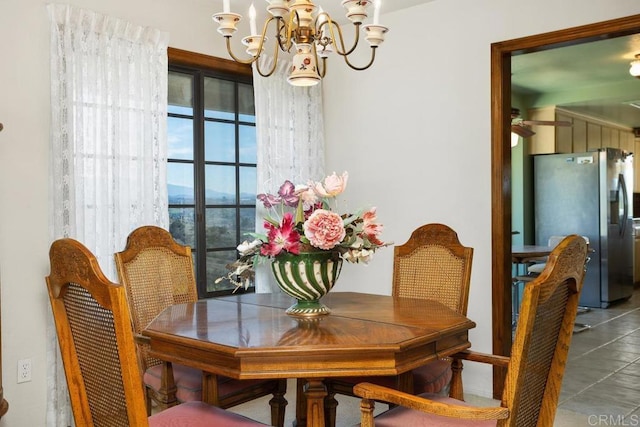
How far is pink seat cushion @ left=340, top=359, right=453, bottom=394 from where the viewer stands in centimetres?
240

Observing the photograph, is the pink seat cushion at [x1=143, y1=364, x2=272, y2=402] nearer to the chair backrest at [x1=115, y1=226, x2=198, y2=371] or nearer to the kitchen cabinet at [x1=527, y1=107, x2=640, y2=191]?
the chair backrest at [x1=115, y1=226, x2=198, y2=371]

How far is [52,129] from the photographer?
3014 mm

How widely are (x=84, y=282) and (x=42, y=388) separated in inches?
77.2

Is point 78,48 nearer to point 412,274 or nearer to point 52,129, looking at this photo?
point 52,129

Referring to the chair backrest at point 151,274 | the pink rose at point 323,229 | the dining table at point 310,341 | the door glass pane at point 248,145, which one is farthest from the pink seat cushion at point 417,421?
the door glass pane at point 248,145

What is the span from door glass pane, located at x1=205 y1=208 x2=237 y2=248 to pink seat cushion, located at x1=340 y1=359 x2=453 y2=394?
1802 mm

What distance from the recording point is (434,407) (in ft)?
5.33

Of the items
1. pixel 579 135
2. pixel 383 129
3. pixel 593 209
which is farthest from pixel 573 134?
pixel 383 129

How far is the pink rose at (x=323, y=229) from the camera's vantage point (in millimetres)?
2012

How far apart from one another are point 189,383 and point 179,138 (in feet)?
6.18

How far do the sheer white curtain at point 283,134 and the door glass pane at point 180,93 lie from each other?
1.52 ft

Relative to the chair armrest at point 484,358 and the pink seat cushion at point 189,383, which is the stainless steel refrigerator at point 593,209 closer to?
the chair armrest at point 484,358

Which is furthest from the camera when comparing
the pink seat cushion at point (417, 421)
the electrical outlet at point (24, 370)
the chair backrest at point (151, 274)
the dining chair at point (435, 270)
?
the electrical outlet at point (24, 370)

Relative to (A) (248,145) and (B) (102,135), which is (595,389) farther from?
(B) (102,135)
